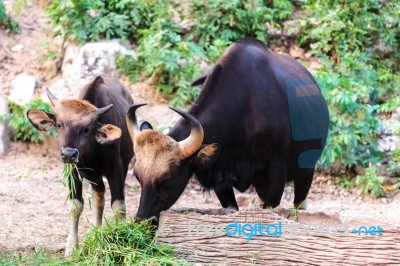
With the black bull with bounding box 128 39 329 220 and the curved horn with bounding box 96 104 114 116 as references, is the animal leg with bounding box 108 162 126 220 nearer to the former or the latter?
the curved horn with bounding box 96 104 114 116

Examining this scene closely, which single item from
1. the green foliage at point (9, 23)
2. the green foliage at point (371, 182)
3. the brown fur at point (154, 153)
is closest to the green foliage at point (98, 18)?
the green foliage at point (9, 23)

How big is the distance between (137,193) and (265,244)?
5.49 m

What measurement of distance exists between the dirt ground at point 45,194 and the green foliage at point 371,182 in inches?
4.6

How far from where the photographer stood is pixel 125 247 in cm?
585

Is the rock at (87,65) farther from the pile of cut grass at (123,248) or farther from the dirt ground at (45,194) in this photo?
the pile of cut grass at (123,248)

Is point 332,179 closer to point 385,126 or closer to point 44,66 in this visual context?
point 385,126

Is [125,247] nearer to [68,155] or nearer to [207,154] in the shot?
[207,154]

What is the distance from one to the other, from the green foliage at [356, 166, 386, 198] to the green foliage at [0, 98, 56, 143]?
505 cm

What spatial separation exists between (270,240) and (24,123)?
23.2ft

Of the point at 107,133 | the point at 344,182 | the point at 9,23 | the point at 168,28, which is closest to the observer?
the point at 107,133

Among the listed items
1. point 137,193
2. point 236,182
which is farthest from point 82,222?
point 236,182

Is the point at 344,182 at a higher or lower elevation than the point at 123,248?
lower

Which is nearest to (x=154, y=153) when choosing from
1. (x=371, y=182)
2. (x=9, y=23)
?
(x=371, y=182)

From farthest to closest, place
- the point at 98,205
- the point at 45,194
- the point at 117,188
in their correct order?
the point at 45,194
the point at 98,205
the point at 117,188
